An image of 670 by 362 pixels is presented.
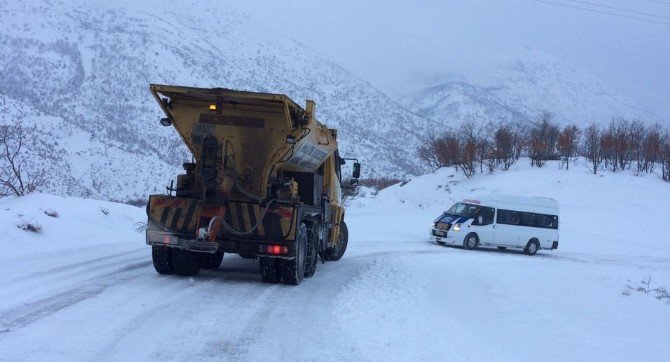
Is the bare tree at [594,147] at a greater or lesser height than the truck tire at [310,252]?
greater

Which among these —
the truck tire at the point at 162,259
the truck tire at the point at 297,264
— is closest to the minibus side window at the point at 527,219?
the truck tire at the point at 297,264

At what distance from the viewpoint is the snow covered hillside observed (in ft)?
20.7

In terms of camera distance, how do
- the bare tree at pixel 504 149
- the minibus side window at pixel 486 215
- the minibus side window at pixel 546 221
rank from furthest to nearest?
the bare tree at pixel 504 149 < the minibus side window at pixel 546 221 < the minibus side window at pixel 486 215

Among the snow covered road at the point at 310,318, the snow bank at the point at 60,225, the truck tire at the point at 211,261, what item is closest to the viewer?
the snow covered road at the point at 310,318

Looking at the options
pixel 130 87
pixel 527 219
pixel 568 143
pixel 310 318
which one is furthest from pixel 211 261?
pixel 130 87

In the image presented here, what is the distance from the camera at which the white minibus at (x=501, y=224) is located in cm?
2559

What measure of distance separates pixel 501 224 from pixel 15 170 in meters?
19.2

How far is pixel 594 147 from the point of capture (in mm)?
48688

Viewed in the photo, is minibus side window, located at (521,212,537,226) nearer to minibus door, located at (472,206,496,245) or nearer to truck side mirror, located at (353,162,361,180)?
minibus door, located at (472,206,496,245)

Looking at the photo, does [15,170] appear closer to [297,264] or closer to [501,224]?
[297,264]

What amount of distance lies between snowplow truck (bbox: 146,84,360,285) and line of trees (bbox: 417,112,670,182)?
134 ft

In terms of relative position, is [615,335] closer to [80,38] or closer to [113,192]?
[113,192]

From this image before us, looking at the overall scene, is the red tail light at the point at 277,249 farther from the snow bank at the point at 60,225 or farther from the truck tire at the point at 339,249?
the truck tire at the point at 339,249

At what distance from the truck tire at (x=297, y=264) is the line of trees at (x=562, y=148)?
133 ft
